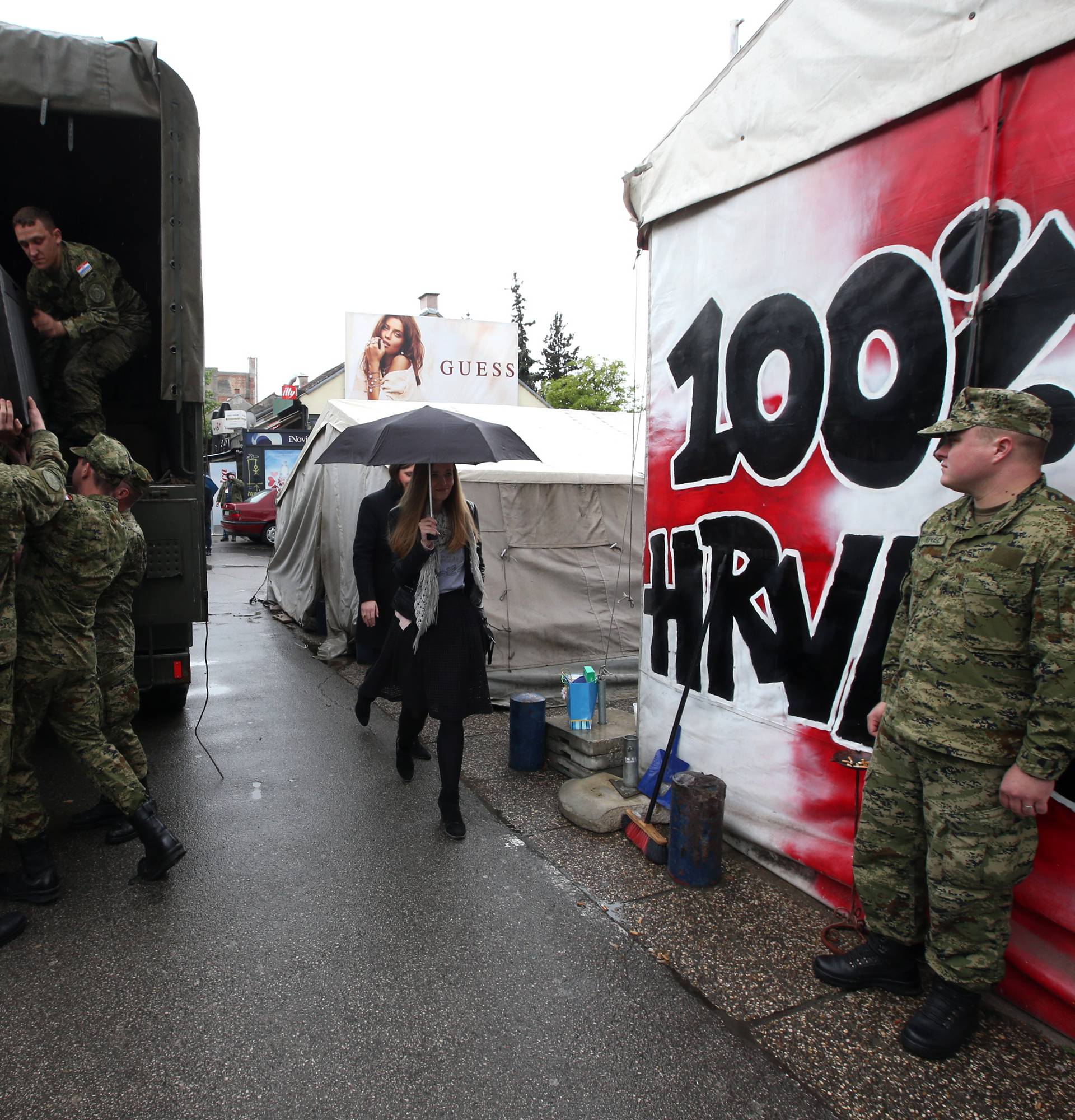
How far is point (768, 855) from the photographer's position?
3.54 m

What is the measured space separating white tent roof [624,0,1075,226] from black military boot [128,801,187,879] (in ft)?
12.5

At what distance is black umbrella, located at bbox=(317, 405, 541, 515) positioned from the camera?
3.63 m

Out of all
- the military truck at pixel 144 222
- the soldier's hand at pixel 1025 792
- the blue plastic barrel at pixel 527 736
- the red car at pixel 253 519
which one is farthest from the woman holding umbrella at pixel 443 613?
the red car at pixel 253 519

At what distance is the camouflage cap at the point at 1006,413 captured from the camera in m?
2.25

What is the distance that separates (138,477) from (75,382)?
4.80ft

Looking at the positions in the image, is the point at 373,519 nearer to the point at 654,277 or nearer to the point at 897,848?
the point at 654,277

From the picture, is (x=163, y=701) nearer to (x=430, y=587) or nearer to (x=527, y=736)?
(x=527, y=736)

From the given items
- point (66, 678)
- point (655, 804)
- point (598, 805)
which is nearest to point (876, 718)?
point (655, 804)

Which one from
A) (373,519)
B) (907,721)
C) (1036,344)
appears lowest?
(907,721)

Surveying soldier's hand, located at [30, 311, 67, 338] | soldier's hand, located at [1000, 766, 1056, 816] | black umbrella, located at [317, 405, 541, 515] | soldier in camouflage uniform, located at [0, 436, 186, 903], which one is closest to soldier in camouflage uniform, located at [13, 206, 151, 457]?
soldier's hand, located at [30, 311, 67, 338]

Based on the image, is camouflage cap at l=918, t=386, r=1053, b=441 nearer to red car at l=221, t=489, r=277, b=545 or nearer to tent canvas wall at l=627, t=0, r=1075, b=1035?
tent canvas wall at l=627, t=0, r=1075, b=1035

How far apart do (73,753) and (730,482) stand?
3163mm

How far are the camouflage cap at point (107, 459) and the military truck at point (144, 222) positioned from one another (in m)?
0.92

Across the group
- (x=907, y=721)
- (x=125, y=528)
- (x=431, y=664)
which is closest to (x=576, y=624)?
(x=431, y=664)
